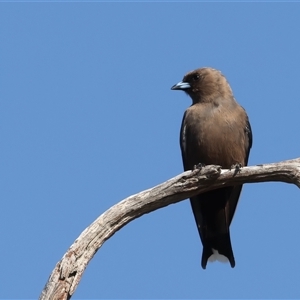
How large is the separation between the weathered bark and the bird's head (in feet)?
6.47

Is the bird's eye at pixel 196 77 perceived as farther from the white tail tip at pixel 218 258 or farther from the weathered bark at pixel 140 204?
the weathered bark at pixel 140 204

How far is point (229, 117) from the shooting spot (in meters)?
8.90

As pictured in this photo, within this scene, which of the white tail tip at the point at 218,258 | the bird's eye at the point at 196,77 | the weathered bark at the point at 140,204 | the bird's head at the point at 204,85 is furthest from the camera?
the bird's eye at the point at 196,77

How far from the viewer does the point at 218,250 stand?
351 inches

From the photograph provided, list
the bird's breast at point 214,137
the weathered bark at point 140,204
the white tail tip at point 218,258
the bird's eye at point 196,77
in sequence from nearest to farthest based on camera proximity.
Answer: the weathered bark at point 140,204 < the bird's breast at point 214,137 < the white tail tip at point 218,258 < the bird's eye at point 196,77

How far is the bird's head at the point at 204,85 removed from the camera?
944 centimetres

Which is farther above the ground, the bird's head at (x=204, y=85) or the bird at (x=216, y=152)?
the bird's head at (x=204, y=85)

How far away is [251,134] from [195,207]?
3.45 feet

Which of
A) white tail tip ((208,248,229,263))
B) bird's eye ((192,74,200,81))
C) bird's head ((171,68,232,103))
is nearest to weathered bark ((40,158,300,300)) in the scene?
white tail tip ((208,248,229,263))

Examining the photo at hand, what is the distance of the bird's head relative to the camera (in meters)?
9.44

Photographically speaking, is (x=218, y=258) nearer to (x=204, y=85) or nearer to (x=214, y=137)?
(x=214, y=137)

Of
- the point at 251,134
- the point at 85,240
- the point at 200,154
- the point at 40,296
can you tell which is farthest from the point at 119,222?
the point at 251,134

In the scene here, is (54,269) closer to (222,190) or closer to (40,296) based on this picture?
(40,296)

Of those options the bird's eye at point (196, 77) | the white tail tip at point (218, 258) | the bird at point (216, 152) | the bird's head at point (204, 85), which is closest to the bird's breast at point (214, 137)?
the bird at point (216, 152)
